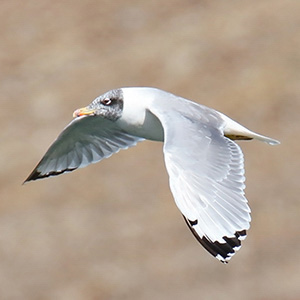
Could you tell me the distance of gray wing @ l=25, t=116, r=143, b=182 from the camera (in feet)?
26.6

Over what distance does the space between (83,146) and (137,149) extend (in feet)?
22.2

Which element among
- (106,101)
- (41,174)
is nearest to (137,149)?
(41,174)

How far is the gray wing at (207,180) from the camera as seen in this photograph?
6.35m

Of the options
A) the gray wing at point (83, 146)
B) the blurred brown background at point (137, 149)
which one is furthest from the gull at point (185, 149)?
the blurred brown background at point (137, 149)

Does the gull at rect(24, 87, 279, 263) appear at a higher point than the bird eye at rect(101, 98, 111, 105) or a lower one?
lower

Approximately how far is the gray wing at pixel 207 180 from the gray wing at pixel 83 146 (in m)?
1.02

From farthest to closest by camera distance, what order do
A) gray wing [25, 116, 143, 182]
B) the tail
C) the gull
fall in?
gray wing [25, 116, 143, 182], the tail, the gull

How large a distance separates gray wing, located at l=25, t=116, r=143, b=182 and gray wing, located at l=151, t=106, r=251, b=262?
102cm

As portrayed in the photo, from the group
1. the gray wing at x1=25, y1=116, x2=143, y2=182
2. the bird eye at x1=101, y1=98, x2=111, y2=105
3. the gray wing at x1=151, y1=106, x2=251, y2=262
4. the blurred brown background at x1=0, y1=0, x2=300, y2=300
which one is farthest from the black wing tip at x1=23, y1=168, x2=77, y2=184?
the blurred brown background at x1=0, y1=0, x2=300, y2=300

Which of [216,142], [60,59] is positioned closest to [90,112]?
[216,142]

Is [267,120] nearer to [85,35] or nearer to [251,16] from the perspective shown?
[251,16]

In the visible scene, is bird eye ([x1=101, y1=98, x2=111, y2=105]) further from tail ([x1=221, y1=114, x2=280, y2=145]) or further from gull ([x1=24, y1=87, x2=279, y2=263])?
tail ([x1=221, y1=114, x2=280, y2=145])

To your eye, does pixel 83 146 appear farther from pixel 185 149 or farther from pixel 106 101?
pixel 185 149

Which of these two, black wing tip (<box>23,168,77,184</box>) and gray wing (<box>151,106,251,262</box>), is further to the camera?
black wing tip (<box>23,168,77,184</box>)
